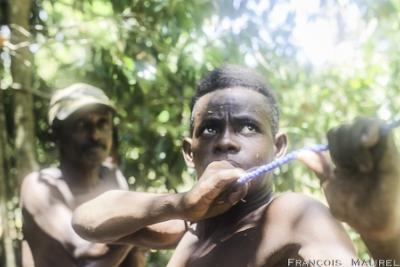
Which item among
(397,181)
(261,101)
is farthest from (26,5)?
(397,181)

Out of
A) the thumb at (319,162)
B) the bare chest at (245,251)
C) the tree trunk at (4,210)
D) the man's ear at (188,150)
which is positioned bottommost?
the tree trunk at (4,210)

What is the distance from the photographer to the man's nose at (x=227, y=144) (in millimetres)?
1322

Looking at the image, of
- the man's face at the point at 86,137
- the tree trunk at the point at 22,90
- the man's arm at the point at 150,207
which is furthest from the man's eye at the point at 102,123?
the man's arm at the point at 150,207

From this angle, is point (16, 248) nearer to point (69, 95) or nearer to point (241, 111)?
point (69, 95)

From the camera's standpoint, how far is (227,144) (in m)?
1.33

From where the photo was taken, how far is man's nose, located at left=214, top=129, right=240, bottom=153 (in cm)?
132

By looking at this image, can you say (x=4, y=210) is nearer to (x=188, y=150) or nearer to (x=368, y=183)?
(x=188, y=150)

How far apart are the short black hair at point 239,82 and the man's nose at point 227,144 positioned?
146 millimetres

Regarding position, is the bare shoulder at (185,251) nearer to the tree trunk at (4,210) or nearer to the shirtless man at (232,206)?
the shirtless man at (232,206)

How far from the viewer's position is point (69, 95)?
2969 mm

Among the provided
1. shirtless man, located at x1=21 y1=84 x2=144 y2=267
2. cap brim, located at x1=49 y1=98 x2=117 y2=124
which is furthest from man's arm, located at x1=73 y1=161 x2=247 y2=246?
cap brim, located at x1=49 y1=98 x2=117 y2=124

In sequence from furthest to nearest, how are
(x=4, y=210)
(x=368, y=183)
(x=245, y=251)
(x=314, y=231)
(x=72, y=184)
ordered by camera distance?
(x=4, y=210)
(x=72, y=184)
(x=245, y=251)
(x=314, y=231)
(x=368, y=183)

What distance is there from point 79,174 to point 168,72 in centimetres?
90

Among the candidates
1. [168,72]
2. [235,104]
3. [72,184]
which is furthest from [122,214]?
[168,72]
